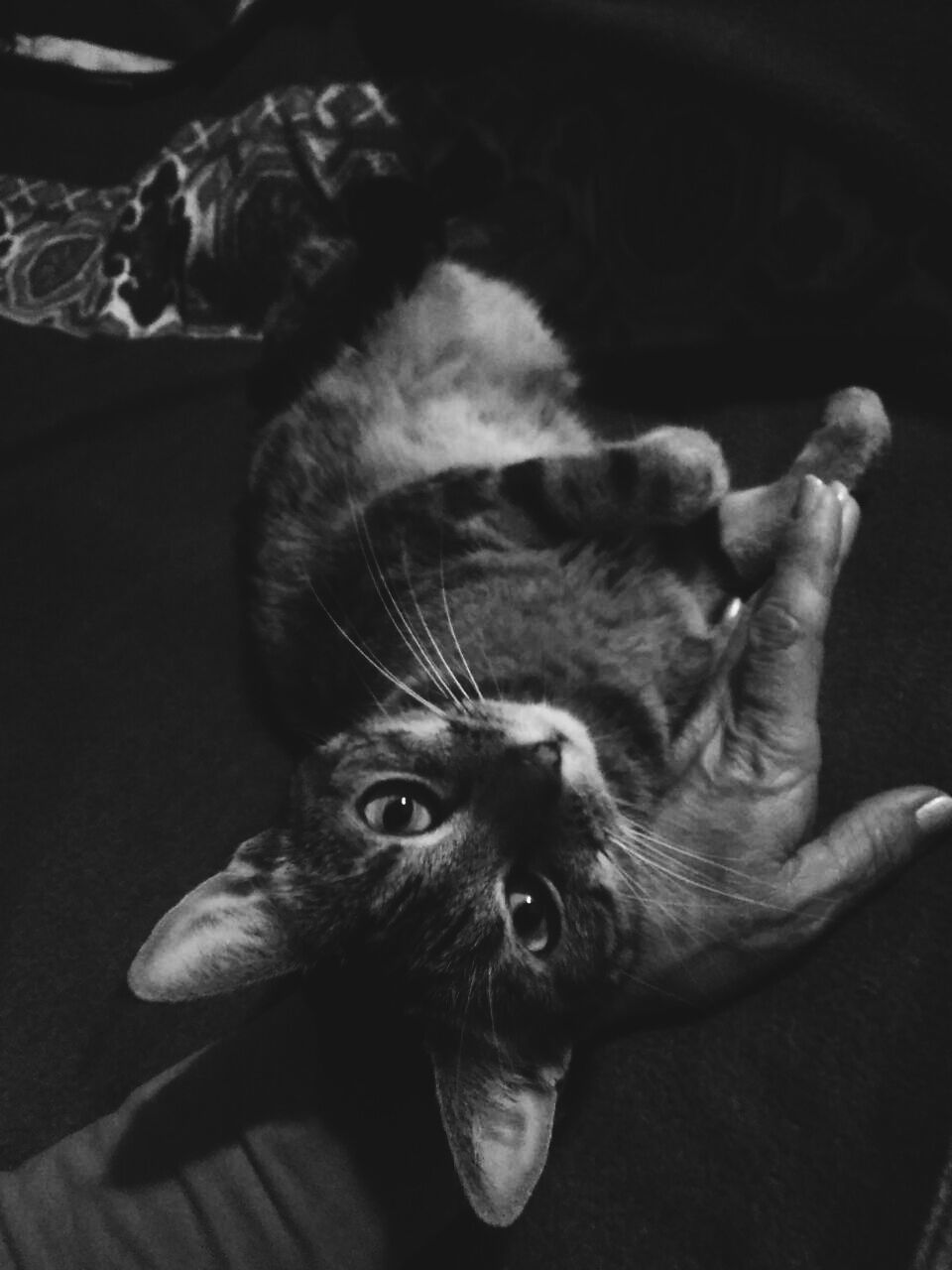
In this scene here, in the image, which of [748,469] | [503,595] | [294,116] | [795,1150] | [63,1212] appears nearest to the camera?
[63,1212]

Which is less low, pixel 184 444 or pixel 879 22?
pixel 879 22

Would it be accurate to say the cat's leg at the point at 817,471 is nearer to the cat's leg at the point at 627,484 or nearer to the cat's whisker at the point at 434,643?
the cat's leg at the point at 627,484

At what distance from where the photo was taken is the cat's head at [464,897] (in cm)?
101

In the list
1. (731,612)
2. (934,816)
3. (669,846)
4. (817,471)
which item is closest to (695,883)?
(669,846)

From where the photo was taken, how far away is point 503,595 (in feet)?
4.27

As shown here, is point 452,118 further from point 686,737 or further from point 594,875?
point 594,875

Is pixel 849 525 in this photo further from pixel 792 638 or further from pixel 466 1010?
pixel 466 1010

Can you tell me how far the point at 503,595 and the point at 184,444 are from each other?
0.84m

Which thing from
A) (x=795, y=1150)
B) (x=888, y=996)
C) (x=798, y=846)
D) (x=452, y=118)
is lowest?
(x=795, y=1150)

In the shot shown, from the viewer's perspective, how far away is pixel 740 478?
4.82 ft

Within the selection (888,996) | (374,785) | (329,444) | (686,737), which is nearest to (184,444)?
(329,444)

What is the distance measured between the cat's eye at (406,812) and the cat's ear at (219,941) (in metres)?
0.14

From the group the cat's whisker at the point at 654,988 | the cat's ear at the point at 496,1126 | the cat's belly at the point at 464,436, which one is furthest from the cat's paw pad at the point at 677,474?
the cat's ear at the point at 496,1126

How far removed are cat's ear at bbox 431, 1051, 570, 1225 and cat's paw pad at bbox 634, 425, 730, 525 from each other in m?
0.74
